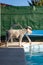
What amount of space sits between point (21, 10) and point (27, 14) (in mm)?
350

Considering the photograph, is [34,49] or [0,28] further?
[0,28]

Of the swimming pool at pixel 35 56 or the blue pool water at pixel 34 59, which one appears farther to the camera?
the swimming pool at pixel 35 56

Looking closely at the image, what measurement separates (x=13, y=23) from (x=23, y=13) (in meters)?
0.68

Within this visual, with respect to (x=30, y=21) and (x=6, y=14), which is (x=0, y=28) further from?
(x=30, y=21)

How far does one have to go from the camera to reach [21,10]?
11594 millimetres

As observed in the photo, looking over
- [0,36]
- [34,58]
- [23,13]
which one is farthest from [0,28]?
[34,58]

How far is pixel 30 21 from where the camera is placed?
37.8 ft

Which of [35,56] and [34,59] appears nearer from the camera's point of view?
[34,59]

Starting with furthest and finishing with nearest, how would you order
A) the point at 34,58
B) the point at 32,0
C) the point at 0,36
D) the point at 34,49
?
the point at 32,0 → the point at 0,36 → the point at 34,49 → the point at 34,58

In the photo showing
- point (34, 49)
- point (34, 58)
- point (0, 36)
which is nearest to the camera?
point (34, 58)

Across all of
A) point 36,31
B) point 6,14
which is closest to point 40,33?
point 36,31

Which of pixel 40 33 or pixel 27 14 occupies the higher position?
pixel 27 14

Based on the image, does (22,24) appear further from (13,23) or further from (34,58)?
(34,58)

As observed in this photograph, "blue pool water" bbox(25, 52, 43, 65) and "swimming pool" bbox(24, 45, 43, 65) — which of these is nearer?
"blue pool water" bbox(25, 52, 43, 65)
